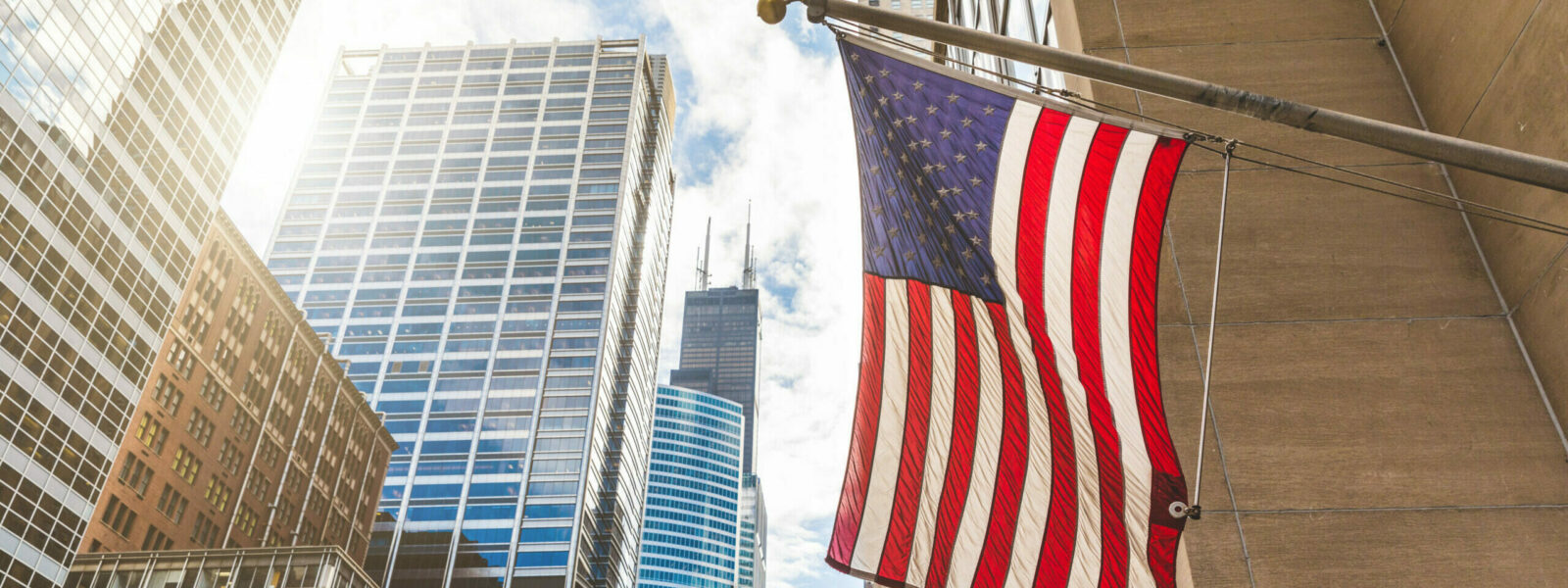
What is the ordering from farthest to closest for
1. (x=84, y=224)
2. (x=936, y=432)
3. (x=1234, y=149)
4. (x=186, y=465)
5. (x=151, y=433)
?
(x=186, y=465) < (x=151, y=433) < (x=84, y=224) < (x=936, y=432) < (x=1234, y=149)


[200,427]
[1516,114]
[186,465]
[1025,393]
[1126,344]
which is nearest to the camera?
[1126,344]

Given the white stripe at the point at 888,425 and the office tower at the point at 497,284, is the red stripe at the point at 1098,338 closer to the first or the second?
the white stripe at the point at 888,425

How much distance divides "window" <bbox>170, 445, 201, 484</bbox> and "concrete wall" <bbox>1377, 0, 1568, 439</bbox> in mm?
75291

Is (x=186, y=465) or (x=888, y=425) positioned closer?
(x=888, y=425)

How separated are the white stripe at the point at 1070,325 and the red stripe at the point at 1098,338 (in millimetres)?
53

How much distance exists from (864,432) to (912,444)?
2.36 ft

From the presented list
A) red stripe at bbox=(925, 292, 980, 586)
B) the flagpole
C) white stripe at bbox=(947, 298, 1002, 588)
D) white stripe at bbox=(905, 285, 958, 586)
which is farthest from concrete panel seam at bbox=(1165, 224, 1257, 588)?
the flagpole

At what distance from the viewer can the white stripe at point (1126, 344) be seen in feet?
24.0

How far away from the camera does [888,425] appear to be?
9.58m

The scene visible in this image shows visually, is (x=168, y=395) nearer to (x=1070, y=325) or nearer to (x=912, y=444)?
(x=912, y=444)

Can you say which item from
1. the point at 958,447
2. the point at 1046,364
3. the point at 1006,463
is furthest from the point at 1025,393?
the point at 958,447

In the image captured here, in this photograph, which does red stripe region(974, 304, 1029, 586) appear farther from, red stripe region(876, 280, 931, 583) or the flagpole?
the flagpole

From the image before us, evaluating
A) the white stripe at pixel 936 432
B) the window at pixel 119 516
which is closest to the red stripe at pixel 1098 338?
the white stripe at pixel 936 432

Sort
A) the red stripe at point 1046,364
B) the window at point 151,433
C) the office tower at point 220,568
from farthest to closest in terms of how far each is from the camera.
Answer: the window at point 151,433 < the office tower at point 220,568 < the red stripe at point 1046,364
